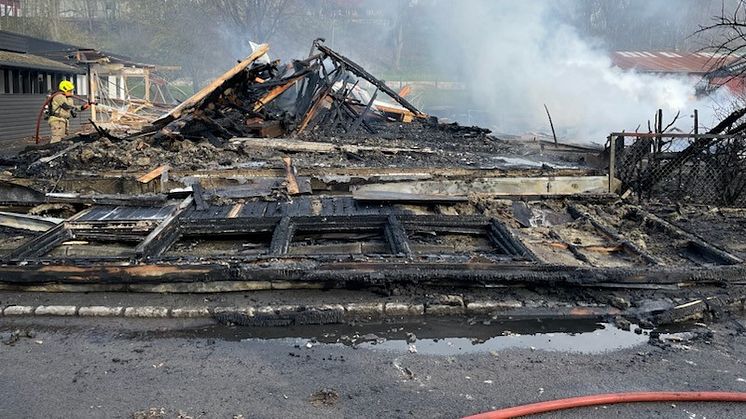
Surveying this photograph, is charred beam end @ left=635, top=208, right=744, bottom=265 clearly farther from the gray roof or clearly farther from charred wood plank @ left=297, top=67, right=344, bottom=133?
the gray roof

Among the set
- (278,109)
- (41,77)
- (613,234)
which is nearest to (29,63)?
(41,77)

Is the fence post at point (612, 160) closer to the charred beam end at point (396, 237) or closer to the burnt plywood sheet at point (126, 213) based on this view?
the charred beam end at point (396, 237)

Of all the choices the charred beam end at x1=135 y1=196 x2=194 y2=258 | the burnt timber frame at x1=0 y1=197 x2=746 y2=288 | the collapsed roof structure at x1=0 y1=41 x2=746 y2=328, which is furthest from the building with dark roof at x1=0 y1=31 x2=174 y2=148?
the burnt timber frame at x1=0 y1=197 x2=746 y2=288

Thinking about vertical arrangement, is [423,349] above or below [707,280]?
below

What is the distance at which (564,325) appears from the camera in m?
4.67

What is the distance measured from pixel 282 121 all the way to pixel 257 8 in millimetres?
28591

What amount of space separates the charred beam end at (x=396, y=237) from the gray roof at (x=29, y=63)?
13840 mm

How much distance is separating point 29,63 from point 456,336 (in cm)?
1712

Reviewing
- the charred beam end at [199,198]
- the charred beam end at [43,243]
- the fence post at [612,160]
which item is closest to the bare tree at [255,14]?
the charred beam end at [199,198]

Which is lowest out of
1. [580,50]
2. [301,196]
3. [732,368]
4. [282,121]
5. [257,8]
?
[732,368]

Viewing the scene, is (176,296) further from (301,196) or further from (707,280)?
(707,280)

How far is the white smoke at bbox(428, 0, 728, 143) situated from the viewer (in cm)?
2256

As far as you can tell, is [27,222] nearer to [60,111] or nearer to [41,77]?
[60,111]

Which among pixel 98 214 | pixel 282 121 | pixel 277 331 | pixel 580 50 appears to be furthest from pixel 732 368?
pixel 580 50
